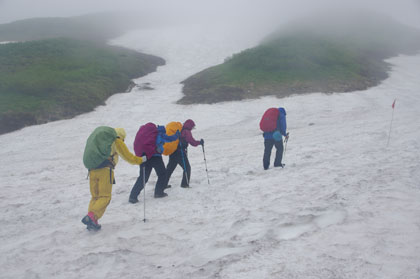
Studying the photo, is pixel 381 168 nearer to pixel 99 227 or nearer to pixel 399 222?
pixel 399 222

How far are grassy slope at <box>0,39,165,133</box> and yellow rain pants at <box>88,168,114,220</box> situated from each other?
52.1 ft

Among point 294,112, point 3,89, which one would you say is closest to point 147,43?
point 3,89

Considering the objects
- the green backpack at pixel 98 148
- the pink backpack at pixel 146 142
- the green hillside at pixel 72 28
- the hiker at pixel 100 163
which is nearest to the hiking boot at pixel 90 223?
the hiker at pixel 100 163

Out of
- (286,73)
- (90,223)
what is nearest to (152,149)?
(90,223)

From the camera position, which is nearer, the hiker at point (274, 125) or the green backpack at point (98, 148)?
the green backpack at point (98, 148)

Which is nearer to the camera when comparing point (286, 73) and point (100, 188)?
point (100, 188)

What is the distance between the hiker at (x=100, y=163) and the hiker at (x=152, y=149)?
1213 mm

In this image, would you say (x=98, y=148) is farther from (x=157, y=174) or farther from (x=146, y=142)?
(x=157, y=174)

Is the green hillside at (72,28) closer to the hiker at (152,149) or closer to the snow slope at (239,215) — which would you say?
the snow slope at (239,215)

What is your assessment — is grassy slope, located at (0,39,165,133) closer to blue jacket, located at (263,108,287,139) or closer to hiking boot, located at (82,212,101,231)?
hiking boot, located at (82,212,101,231)

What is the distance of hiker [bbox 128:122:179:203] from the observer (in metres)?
8.39

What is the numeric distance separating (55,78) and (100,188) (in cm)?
2469

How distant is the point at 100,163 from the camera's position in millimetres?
6809

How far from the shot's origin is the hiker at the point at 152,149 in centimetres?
839
